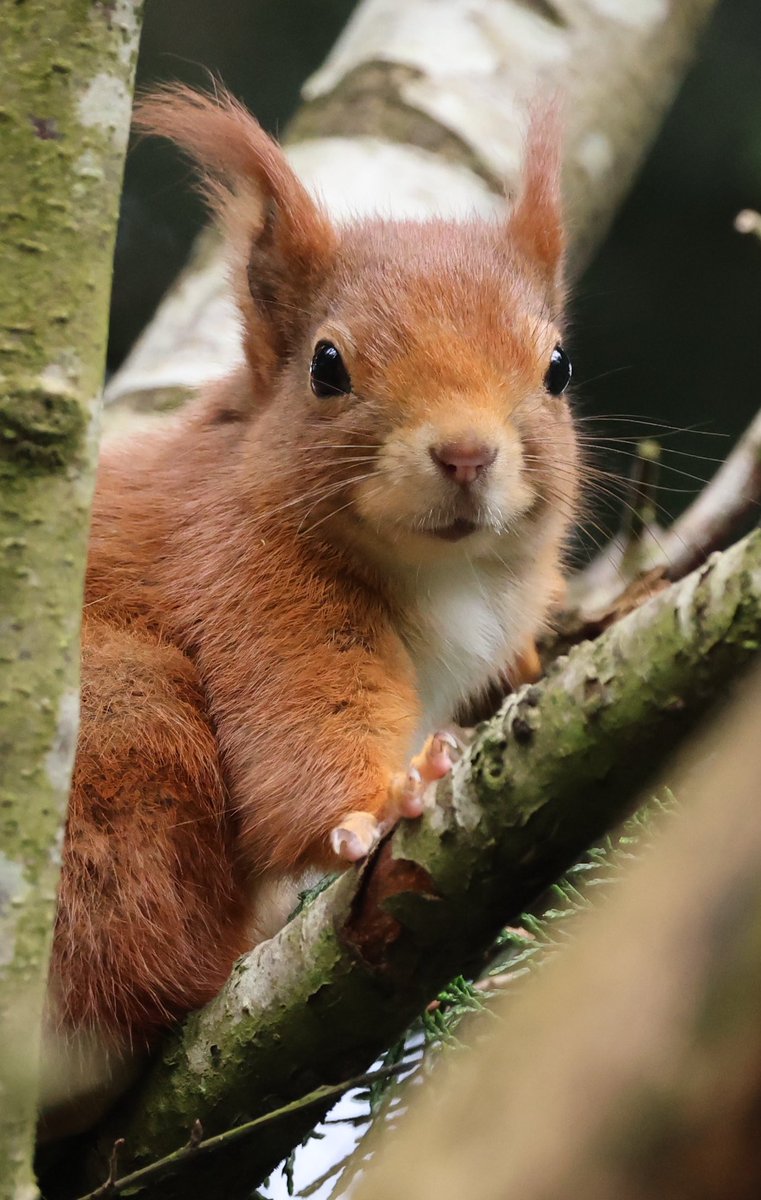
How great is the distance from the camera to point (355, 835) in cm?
114

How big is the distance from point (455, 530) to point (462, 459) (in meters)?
0.11

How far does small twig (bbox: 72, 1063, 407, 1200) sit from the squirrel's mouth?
57cm

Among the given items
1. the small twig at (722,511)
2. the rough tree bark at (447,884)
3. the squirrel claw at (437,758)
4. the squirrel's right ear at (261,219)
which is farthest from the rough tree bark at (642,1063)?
the small twig at (722,511)

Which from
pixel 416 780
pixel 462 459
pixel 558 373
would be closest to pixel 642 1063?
pixel 416 780

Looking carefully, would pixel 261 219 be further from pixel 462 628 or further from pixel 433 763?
pixel 433 763

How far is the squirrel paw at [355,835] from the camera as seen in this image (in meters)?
1.11

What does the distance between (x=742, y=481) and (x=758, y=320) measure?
121 centimetres

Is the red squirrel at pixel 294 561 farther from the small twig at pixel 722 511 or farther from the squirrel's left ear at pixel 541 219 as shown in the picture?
the small twig at pixel 722 511

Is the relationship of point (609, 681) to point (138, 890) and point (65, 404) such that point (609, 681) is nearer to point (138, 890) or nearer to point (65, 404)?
point (65, 404)

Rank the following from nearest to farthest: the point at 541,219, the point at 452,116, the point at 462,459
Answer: the point at 462,459, the point at 541,219, the point at 452,116

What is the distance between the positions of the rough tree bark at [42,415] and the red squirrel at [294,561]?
31 cm

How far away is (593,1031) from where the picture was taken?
45 centimetres

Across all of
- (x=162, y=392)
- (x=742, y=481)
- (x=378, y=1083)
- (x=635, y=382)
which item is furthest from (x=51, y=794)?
(x=635, y=382)

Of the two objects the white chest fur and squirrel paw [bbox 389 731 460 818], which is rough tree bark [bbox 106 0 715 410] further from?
squirrel paw [bbox 389 731 460 818]
